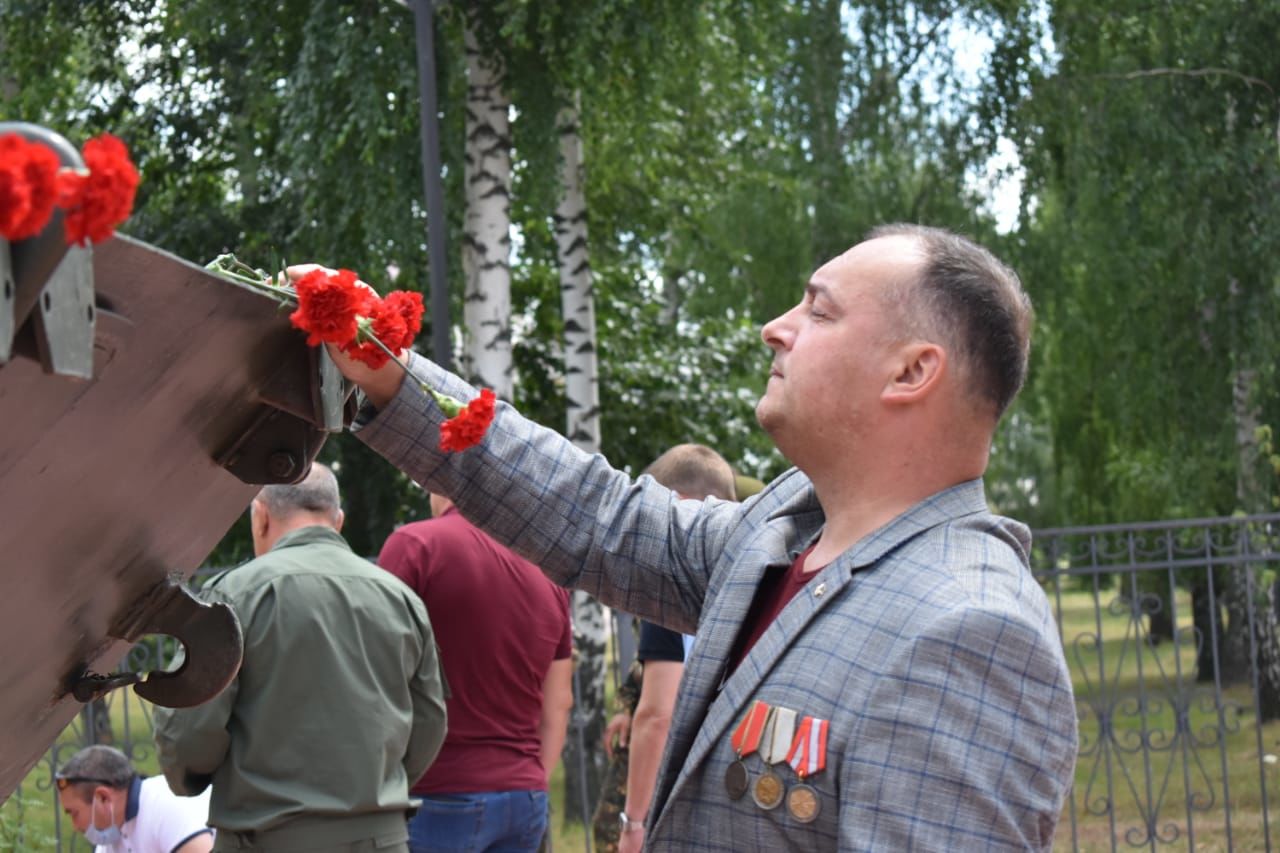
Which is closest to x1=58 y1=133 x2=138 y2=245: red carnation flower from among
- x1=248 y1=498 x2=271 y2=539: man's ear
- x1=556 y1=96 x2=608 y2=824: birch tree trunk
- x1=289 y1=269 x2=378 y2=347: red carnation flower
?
x1=289 y1=269 x2=378 y2=347: red carnation flower

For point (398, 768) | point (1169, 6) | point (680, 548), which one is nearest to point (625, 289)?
point (1169, 6)

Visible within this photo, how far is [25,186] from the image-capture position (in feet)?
3.21

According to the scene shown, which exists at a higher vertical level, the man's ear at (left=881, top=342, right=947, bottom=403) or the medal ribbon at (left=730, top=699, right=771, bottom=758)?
the man's ear at (left=881, top=342, right=947, bottom=403)

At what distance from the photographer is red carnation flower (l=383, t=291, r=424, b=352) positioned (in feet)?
5.92

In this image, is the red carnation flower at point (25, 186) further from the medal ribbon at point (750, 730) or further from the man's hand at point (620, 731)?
the man's hand at point (620, 731)

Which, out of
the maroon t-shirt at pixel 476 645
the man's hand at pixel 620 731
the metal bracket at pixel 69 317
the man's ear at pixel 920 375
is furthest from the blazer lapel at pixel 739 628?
the man's hand at pixel 620 731

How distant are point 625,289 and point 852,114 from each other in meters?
2.74

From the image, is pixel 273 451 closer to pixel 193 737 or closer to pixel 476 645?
pixel 193 737

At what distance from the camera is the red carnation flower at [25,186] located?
38.2 inches

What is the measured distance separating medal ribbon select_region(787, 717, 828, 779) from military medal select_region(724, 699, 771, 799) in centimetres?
5

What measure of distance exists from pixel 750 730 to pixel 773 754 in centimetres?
5

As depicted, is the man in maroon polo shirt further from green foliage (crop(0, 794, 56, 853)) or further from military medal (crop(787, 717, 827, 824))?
military medal (crop(787, 717, 827, 824))

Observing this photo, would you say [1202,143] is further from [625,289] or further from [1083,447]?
[1083,447]

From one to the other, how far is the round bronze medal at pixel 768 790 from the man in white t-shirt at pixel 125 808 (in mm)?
3003
